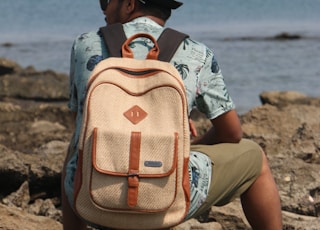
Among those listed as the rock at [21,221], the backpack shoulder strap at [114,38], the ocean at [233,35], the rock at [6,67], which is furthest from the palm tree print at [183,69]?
the rock at [6,67]

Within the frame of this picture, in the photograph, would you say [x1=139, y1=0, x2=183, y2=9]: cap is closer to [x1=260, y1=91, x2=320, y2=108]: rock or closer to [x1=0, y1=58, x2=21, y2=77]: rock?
[x1=260, y1=91, x2=320, y2=108]: rock

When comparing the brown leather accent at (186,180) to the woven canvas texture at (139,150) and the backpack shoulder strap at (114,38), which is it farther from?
the backpack shoulder strap at (114,38)

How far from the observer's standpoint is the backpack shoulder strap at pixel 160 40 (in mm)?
3242

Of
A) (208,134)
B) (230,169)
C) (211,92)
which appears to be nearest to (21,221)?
(208,134)

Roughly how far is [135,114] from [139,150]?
13 cm

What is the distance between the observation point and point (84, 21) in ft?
101

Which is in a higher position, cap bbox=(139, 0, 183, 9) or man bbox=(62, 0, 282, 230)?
cap bbox=(139, 0, 183, 9)

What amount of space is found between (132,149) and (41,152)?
3.67 meters

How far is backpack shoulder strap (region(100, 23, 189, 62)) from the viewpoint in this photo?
3242mm

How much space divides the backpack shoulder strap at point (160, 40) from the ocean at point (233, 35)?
30.2ft

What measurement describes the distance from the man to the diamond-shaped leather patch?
289 millimetres

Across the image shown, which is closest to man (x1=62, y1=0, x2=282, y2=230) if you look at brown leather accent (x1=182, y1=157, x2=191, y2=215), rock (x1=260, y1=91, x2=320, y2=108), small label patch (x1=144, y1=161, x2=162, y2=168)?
brown leather accent (x1=182, y1=157, x2=191, y2=215)

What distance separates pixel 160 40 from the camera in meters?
3.25

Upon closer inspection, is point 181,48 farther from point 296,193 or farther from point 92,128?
point 296,193
